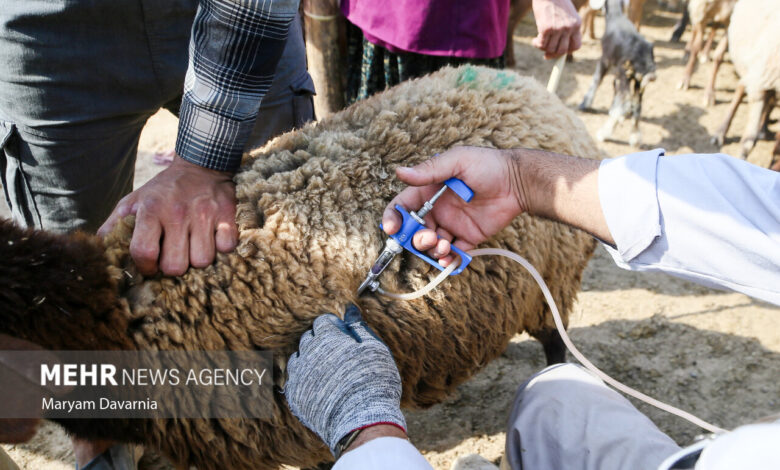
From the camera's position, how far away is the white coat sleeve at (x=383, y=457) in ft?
3.79

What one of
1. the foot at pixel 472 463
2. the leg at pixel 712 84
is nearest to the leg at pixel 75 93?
the foot at pixel 472 463

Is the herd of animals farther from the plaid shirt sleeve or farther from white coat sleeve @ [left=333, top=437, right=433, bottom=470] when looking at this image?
white coat sleeve @ [left=333, top=437, right=433, bottom=470]

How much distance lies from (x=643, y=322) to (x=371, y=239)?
300cm

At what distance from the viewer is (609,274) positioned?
4426mm

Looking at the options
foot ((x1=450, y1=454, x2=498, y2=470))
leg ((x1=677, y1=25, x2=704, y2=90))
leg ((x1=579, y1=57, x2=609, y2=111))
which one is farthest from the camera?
leg ((x1=677, y1=25, x2=704, y2=90))

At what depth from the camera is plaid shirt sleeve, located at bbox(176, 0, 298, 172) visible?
1.68 m

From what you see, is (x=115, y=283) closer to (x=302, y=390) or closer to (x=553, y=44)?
(x=302, y=390)

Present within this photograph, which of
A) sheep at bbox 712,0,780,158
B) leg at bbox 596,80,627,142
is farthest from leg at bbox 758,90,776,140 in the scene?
leg at bbox 596,80,627,142

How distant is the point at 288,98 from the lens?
2.53 metres

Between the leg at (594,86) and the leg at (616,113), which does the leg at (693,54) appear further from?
the leg at (616,113)

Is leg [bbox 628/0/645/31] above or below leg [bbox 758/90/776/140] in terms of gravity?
above

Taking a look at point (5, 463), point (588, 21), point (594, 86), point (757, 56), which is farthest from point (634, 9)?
point (5, 463)

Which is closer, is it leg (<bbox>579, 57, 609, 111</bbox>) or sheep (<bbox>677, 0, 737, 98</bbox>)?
leg (<bbox>579, 57, 609, 111</bbox>)

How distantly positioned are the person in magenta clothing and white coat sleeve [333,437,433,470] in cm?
233
